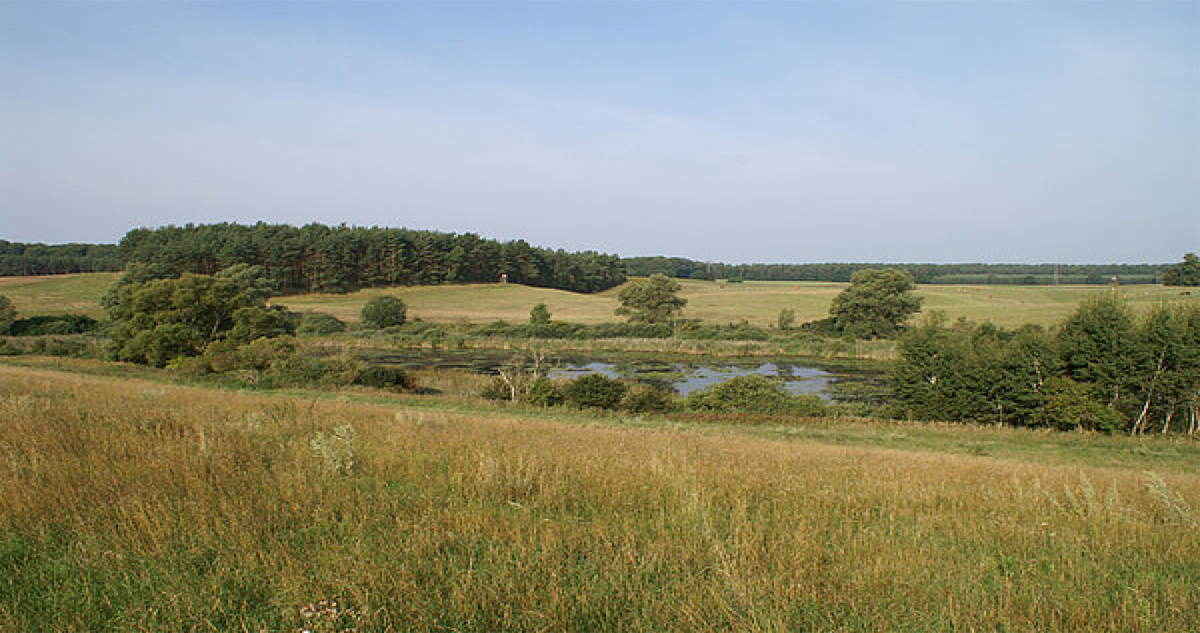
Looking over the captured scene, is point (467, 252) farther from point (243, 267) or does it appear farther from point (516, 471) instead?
point (516, 471)

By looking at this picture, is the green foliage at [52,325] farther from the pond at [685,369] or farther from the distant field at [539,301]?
the pond at [685,369]

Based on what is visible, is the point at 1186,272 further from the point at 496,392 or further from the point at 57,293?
the point at 57,293

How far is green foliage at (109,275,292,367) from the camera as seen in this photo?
38156mm

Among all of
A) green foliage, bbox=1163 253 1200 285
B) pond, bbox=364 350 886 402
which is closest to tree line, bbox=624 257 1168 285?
green foliage, bbox=1163 253 1200 285

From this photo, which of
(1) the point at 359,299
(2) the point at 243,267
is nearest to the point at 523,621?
(2) the point at 243,267

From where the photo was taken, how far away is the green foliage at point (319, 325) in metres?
73.6

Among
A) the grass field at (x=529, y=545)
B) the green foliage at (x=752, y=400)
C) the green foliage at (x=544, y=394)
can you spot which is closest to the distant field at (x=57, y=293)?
the green foliage at (x=544, y=394)

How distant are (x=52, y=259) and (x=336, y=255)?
207 feet

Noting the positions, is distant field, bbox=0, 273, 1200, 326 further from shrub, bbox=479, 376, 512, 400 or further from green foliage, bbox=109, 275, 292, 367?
shrub, bbox=479, 376, 512, 400

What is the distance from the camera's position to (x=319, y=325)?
74.8 metres

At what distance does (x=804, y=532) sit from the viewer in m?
4.25

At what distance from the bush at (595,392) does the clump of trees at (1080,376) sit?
46.6ft

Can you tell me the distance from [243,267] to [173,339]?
162ft

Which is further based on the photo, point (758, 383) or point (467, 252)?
point (467, 252)
